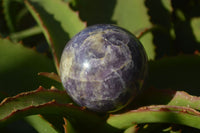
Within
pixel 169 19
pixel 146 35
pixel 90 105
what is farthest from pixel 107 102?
pixel 169 19

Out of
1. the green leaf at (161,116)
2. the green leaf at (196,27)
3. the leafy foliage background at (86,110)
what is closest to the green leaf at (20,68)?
the leafy foliage background at (86,110)

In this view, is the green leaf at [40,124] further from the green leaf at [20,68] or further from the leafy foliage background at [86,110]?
the green leaf at [20,68]

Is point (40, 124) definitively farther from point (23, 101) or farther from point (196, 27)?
point (196, 27)

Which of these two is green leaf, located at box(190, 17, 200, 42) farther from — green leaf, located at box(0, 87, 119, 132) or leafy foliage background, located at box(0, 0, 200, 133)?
green leaf, located at box(0, 87, 119, 132)

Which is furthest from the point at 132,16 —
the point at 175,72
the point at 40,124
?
the point at 40,124

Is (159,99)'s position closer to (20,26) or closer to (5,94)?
(5,94)
